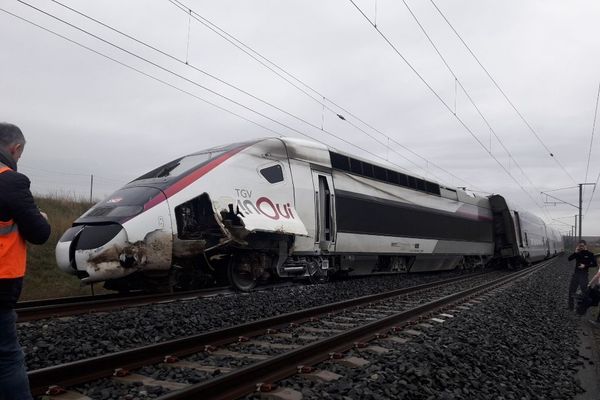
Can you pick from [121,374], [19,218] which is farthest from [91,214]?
[19,218]

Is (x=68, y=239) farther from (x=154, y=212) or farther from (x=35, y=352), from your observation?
(x=35, y=352)

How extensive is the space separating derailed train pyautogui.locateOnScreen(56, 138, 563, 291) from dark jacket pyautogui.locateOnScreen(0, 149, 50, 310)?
514 centimetres

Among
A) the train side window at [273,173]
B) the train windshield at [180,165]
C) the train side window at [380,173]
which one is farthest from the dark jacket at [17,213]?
the train side window at [380,173]

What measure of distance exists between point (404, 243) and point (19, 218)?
13.5 meters

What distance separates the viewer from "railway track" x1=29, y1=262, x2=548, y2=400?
3.60m

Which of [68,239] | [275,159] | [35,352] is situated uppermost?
[275,159]

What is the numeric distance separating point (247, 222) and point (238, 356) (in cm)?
421

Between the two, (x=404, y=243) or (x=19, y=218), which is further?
(x=404, y=243)

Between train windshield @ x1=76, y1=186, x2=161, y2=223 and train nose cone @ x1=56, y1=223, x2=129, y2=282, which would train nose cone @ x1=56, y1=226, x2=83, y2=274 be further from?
train windshield @ x1=76, y1=186, x2=161, y2=223

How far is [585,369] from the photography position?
18.5 ft

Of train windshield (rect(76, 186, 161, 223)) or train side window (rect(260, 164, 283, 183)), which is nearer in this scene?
train windshield (rect(76, 186, 161, 223))

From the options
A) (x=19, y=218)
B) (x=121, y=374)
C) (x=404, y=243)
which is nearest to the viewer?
(x=19, y=218)

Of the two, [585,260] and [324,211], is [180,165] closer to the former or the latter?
[324,211]

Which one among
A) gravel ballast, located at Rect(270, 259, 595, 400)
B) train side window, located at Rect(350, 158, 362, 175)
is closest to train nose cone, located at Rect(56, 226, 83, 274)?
gravel ballast, located at Rect(270, 259, 595, 400)
